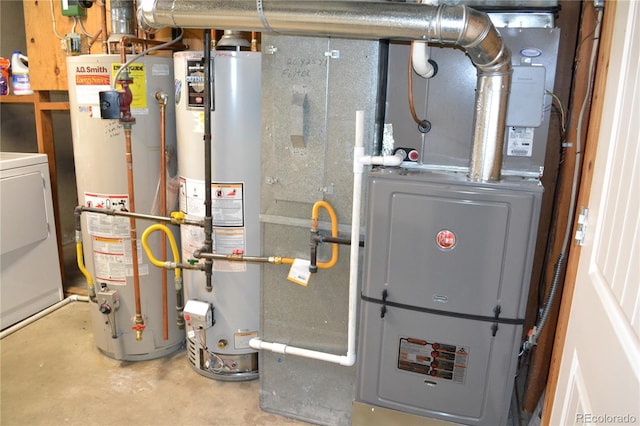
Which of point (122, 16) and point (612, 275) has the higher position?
point (122, 16)

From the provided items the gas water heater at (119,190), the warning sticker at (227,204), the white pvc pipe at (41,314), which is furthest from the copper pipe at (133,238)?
the white pvc pipe at (41,314)

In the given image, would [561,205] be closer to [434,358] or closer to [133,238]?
[434,358]

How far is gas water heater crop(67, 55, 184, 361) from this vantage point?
2279mm

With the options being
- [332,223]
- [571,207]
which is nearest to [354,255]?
[332,223]

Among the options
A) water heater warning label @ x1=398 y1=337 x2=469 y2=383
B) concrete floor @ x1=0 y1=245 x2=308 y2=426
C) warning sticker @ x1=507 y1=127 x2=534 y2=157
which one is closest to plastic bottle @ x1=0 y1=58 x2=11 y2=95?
concrete floor @ x1=0 y1=245 x2=308 y2=426

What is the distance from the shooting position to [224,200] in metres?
2.18

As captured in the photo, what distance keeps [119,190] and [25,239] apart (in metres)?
0.96

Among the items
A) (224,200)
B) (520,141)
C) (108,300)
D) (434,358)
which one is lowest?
(108,300)

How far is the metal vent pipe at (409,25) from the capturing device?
4.68 feet

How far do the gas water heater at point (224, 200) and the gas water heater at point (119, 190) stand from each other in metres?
0.16

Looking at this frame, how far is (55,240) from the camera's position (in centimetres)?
310

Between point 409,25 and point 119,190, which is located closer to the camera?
point 409,25

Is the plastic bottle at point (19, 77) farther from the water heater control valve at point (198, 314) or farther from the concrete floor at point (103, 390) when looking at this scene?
the water heater control valve at point (198, 314)

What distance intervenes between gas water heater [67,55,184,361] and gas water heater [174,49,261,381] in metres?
0.16
